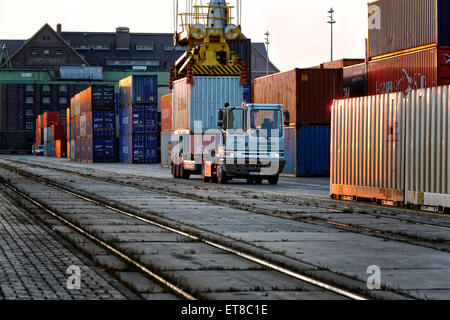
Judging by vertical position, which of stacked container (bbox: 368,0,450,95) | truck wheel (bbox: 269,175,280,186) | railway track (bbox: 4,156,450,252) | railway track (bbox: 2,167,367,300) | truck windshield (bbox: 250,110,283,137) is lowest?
railway track (bbox: 4,156,450,252)

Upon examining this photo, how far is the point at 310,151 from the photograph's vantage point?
38281mm

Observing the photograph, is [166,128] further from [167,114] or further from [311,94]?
[311,94]

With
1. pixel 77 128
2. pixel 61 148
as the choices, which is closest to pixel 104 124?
pixel 77 128

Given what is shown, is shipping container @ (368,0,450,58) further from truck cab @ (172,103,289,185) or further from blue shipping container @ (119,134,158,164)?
blue shipping container @ (119,134,158,164)

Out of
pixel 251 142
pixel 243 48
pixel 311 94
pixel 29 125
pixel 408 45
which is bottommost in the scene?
pixel 251 142

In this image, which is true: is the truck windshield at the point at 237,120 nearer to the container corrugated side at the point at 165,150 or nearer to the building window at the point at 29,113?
the container corrugated side at the point at 165,150

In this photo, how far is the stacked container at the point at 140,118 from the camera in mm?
64438

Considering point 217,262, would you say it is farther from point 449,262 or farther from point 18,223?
point 18,223

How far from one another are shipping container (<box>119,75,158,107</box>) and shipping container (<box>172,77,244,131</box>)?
29834mm

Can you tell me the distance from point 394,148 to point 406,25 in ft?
39.8

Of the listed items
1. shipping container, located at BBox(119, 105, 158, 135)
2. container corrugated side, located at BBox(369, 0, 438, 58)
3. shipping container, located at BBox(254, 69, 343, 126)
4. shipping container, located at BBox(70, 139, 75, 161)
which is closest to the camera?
container corrugated side, located at BBox(369, 0, 438, 58)

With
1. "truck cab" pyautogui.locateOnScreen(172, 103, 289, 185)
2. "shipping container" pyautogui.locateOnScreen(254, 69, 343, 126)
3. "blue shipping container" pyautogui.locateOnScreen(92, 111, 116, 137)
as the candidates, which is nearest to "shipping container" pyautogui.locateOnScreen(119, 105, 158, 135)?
"blue shipping container" pyautogui.locateOnScreen(92, 111, 116, 137)

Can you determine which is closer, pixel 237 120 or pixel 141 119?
pixel 237 120

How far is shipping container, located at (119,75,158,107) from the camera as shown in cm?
6412
